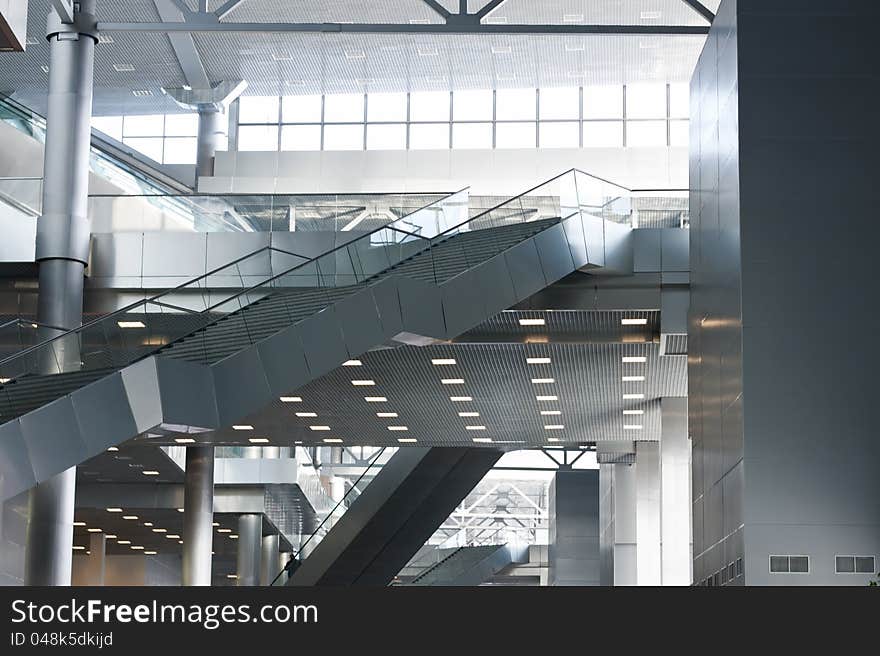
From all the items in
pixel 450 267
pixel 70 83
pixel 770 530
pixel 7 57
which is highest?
pixel 7 57

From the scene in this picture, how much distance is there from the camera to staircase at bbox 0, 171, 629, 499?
62.8 ft

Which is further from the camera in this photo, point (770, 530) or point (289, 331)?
point (289, 331)

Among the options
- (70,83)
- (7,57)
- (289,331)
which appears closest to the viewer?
(289,331)

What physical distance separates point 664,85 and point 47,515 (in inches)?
1221

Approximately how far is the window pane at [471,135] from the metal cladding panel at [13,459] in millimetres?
33137

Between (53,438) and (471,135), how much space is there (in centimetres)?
3300

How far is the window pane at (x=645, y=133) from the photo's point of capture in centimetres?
4862

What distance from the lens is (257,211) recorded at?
30.8 metres

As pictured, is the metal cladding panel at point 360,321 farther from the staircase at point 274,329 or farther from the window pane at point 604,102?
the window pane at point 604,102

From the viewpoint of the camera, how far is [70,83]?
2772cm

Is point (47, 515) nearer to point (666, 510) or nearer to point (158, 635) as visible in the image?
point (666, 510)

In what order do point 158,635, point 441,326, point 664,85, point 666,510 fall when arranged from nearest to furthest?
point 158,635
point 441,326
point 666,510
point 664,85

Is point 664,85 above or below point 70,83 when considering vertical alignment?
above

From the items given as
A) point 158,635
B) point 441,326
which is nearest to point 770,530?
point 441,326
